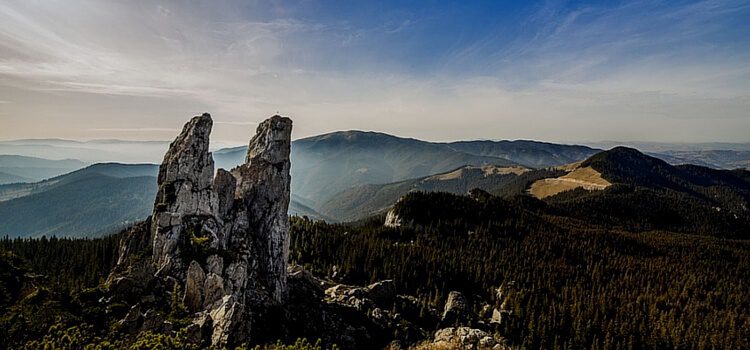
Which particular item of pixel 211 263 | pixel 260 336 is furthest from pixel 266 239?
pixel 260 336

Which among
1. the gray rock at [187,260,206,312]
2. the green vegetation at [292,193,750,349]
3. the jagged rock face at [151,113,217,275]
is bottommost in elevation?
the green vegetation at [292,193,750,349]

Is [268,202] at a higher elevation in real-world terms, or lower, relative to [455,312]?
higher

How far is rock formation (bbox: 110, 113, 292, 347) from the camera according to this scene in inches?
2035

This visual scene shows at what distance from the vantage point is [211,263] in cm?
5825

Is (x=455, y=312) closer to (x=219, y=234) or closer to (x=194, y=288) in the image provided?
(x=219, y=234)

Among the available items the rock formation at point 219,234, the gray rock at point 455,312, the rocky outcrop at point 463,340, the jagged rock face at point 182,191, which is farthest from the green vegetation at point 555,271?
the jagged rock face at point 182,191

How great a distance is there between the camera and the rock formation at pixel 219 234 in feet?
170

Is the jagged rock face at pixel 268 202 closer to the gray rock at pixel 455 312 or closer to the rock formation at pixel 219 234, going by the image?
the rock formation at pixel 219 234

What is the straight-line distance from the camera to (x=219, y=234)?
2601 inches

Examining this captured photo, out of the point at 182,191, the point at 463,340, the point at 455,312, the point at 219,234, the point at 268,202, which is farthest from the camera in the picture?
the point at 455,312

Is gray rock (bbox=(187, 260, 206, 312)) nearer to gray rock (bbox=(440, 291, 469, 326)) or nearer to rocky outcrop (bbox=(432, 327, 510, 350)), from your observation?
rocky outcrop (bbox=(432, 327, 510, 350))

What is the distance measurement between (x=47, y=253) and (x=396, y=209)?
12677 centimetres

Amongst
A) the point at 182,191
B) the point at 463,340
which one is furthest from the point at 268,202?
the point at 463,340

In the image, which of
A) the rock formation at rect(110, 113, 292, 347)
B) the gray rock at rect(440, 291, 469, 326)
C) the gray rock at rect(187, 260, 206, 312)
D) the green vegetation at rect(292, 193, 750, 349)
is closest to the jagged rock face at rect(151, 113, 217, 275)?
the rock formation at rect(110, 113, 292, 347)
